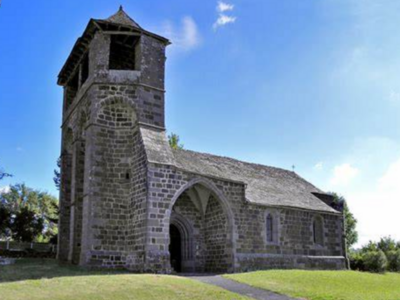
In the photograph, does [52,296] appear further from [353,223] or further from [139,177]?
[353,223]

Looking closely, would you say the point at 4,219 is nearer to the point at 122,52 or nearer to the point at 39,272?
the point at 122,52

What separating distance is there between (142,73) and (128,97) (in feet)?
4.92

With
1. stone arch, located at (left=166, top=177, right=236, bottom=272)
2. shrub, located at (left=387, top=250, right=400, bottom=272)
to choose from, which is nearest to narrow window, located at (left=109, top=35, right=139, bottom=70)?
stone arch, located at (left=166, top=177, right=236, bottom=272)

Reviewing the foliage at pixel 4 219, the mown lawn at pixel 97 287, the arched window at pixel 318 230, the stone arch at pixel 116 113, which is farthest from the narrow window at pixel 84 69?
the foliage at pixel 4 219

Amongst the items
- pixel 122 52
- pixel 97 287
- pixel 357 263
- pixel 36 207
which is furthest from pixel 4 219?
pixel 357 263

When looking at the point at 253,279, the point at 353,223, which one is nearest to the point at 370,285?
the point at 253,279

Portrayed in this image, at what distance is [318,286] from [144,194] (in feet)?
27.9

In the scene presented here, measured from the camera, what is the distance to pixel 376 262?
31516 mm

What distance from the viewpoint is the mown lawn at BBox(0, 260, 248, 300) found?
1342 cm

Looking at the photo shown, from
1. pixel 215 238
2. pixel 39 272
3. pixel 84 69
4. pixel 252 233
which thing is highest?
pixel 84 69

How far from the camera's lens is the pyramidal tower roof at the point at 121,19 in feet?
78.8

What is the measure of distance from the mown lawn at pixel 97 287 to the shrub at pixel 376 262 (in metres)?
19.3

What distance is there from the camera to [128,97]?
23.2 meters

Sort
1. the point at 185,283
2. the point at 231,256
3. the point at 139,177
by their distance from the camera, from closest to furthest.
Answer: the point at 185,283 < the point at 139,177 < the point at 231,256
